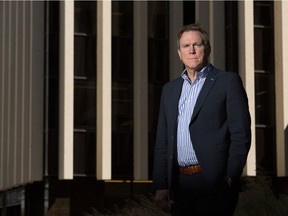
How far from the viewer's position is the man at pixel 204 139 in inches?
202

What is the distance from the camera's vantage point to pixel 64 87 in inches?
1150

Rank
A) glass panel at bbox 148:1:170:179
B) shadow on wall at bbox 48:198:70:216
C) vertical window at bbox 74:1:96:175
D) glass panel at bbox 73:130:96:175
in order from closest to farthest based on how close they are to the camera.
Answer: glass panel at bbox 73:130:96:175 → vertical window at bbox 74:1:96:175 → shadow on wall at bbox 48:198:70:216 → glass panel at bbox 148:1:170:179

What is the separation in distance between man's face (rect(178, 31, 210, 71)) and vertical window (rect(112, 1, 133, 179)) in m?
24.6

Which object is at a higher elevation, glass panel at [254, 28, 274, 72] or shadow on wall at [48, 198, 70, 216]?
glass panel at [254, 28, 274, 72]

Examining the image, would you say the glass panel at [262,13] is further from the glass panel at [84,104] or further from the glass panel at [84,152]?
the glass panel at [84,152]

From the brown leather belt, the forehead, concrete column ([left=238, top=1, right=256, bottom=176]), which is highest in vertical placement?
concrete column ([left=238, top=1, right=256, bottom=176])

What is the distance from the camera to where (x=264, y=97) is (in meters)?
28.9

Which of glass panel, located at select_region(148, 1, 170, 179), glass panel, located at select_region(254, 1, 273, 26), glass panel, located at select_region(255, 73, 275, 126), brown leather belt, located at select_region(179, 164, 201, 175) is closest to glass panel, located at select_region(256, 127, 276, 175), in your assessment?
glass panel, located at select_region(255, 73, 275, 126)

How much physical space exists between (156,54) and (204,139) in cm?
2605

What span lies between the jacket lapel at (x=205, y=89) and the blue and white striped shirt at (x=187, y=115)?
3 centimetres

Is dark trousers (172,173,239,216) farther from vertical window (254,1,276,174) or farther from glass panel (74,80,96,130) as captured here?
glass panel (74,80,96,130)

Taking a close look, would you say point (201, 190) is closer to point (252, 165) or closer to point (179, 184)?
point (179, 184)

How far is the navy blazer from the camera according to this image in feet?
16.9

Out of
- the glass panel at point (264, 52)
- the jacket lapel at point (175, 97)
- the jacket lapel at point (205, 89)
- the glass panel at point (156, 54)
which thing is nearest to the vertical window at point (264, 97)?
the glass panel at point (264, 52)
